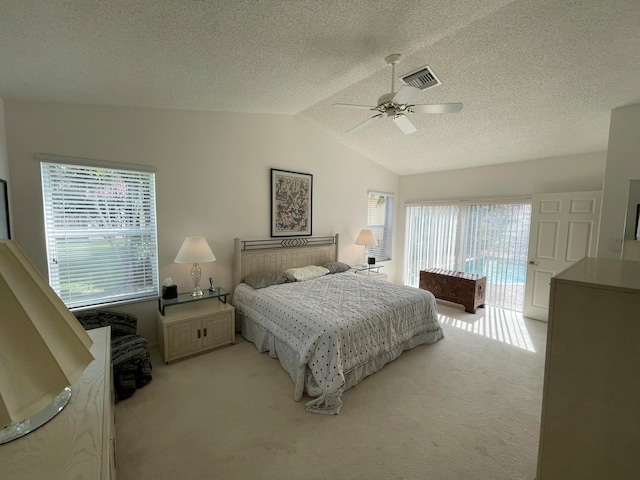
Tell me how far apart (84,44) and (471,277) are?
17.1 ft

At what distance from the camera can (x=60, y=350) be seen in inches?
27.9

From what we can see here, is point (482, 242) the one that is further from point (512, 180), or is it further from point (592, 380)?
point (592, 380)

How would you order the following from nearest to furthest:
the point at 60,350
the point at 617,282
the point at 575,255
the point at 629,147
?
the point at 60,350 < the point at 617,282 < the point at 629,147 < the point at 575,255

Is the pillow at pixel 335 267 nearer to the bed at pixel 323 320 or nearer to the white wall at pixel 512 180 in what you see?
the bed at pixel 323 320

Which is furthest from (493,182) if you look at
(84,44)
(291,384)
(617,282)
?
(84,44)

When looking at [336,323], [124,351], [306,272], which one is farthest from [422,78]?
[124,351]

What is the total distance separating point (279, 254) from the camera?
160 inches

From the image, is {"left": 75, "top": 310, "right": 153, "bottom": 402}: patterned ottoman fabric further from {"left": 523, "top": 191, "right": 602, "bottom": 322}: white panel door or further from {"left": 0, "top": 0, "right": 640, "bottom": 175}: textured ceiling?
{"left": 523, "top": 191, "right": 602, "bottom": 322}: white panel door

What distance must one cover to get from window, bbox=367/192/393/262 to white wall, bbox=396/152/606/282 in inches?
13.6

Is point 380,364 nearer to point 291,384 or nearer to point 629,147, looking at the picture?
point 291,384

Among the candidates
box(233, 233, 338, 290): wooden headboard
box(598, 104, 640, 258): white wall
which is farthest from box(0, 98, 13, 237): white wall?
box(598, 104, 640, 258): white wall

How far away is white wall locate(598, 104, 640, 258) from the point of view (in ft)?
8.85

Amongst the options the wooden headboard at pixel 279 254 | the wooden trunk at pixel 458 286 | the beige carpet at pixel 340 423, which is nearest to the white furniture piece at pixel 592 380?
the beige carpet at pixel 340 423

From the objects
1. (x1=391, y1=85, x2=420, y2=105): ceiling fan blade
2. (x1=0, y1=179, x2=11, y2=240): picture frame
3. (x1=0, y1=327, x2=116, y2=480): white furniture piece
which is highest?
(x1=391, y1=85, x2=420, y2=105): ceiling fan blade
